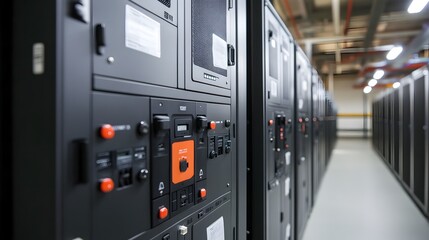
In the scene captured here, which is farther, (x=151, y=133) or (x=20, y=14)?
(x=151, y=133)

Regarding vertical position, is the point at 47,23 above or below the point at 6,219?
above

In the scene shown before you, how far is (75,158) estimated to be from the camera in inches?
23.2

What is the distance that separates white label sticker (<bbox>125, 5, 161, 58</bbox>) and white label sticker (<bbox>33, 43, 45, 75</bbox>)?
215 millimetres

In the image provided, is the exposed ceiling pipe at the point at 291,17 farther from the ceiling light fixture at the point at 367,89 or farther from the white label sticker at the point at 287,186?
the ceiling light fixture at the point at 367,89

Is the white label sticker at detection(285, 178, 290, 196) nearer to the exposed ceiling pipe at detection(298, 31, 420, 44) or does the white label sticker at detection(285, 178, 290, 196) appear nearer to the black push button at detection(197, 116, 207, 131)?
the black push button at detection(197, 116, 207, 131)

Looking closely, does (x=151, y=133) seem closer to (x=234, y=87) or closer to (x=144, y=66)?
(x=144, y=66)

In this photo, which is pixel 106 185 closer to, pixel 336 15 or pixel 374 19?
pixel 374 19

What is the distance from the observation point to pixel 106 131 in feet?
2.13

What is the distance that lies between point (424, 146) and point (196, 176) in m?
3.80

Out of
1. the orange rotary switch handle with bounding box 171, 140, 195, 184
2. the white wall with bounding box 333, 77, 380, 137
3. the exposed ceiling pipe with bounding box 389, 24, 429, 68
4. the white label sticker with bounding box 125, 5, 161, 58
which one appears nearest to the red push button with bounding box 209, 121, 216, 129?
the orange rotary switch handle with bounding box 171, 140, 195, 184

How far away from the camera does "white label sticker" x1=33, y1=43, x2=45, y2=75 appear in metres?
0.56

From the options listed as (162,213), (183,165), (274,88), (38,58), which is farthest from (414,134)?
(38,58)

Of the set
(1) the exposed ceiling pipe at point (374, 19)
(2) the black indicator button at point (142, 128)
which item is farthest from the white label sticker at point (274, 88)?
(1) the exposed ceiling pipe at point (374, 19)

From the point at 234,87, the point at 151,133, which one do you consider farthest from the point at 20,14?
the point at 234,87
